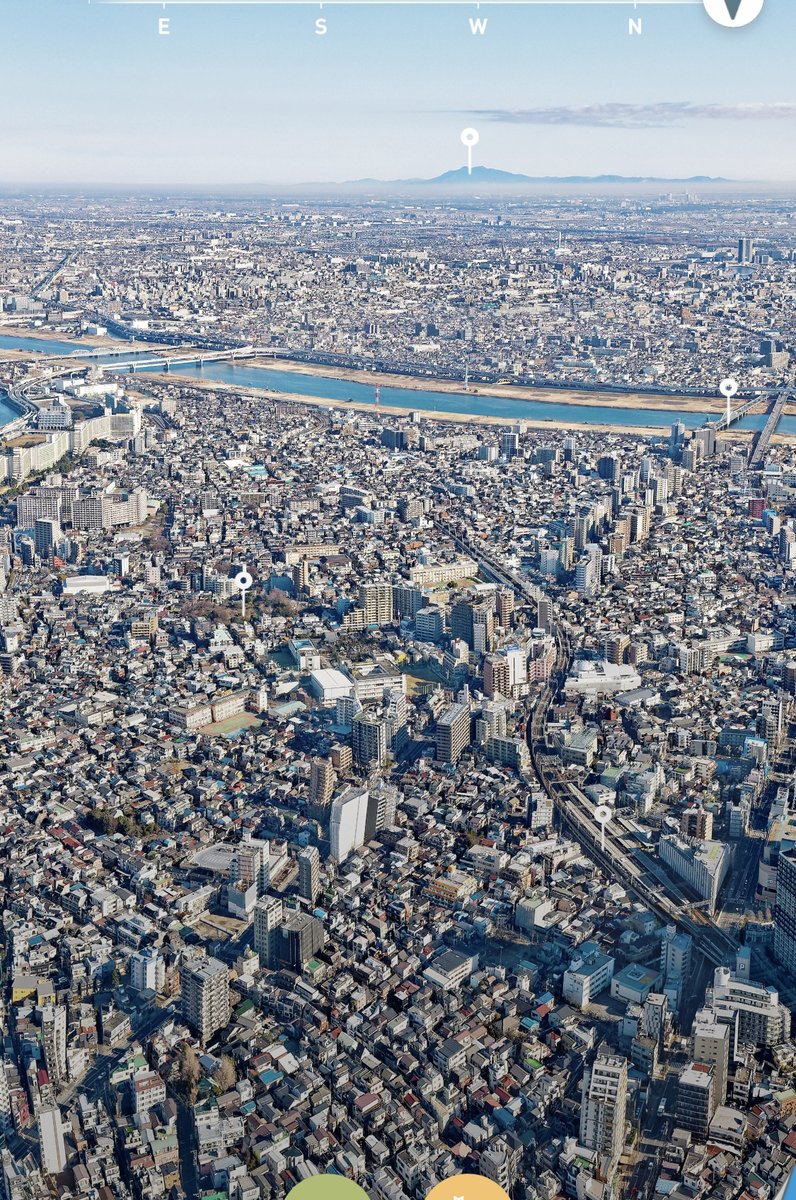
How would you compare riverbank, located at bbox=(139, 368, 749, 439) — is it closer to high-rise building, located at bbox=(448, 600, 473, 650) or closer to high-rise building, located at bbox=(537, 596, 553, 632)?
high-rise building, located at bbox=(537, 596, 553, 632)

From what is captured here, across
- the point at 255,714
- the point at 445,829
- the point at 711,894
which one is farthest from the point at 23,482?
the point at 711,894

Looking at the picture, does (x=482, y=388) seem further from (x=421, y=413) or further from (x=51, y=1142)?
(x=51, y=1142)

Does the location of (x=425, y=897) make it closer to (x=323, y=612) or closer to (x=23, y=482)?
(x=323, y=612)

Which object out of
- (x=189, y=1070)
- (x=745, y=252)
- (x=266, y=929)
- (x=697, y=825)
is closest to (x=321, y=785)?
(x=266, y=929)

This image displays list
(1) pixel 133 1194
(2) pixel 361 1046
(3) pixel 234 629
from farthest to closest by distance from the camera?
(3) pixel 234 629
(2) pixel 361 1046
(1) pixel 133 1194

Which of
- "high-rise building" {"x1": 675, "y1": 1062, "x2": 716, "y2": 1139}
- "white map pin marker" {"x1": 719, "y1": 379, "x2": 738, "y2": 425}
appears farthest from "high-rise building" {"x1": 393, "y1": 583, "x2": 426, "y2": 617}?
"white map pin marker" {"x1": 719, "y1": 379, "x2": 738, "y2": 425}

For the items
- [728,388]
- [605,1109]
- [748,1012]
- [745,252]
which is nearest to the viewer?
[605,1109]

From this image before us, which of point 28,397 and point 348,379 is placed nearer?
point 28,397

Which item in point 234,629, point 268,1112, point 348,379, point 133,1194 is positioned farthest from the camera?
point 348,379
